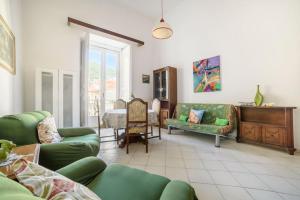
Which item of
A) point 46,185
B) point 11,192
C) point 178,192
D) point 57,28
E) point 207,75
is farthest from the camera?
point 207,75

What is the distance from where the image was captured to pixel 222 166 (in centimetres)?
216

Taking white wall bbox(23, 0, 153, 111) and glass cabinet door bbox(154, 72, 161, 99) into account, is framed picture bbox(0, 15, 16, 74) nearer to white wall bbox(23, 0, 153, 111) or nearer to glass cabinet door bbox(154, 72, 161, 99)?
white wall bbox(23, 0, 153, 111)

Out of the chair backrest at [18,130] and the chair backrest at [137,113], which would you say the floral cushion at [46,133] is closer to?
the chair backrest at [18,130]

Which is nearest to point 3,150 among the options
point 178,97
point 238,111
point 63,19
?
point 238,111

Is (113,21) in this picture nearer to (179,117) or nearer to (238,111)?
(179,117)

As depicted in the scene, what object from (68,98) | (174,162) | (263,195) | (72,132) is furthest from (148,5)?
(263,195)

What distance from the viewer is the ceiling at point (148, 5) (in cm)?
479

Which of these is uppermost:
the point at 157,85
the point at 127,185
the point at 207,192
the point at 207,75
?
the point at 207,75

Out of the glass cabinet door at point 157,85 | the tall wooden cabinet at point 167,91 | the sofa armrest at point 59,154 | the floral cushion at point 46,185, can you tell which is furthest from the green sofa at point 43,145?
the glass cabinet door at point 157,85

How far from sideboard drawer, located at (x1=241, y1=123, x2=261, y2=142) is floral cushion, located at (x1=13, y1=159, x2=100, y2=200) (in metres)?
3.36

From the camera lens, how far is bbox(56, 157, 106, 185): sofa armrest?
3.11 feet

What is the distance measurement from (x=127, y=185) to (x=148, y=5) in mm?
5447

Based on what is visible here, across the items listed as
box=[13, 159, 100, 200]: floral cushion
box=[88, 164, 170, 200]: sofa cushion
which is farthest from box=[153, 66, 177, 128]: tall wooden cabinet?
box=[13, 159, 100, 200]: floral cushion

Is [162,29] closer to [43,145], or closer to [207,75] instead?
[207,75]
